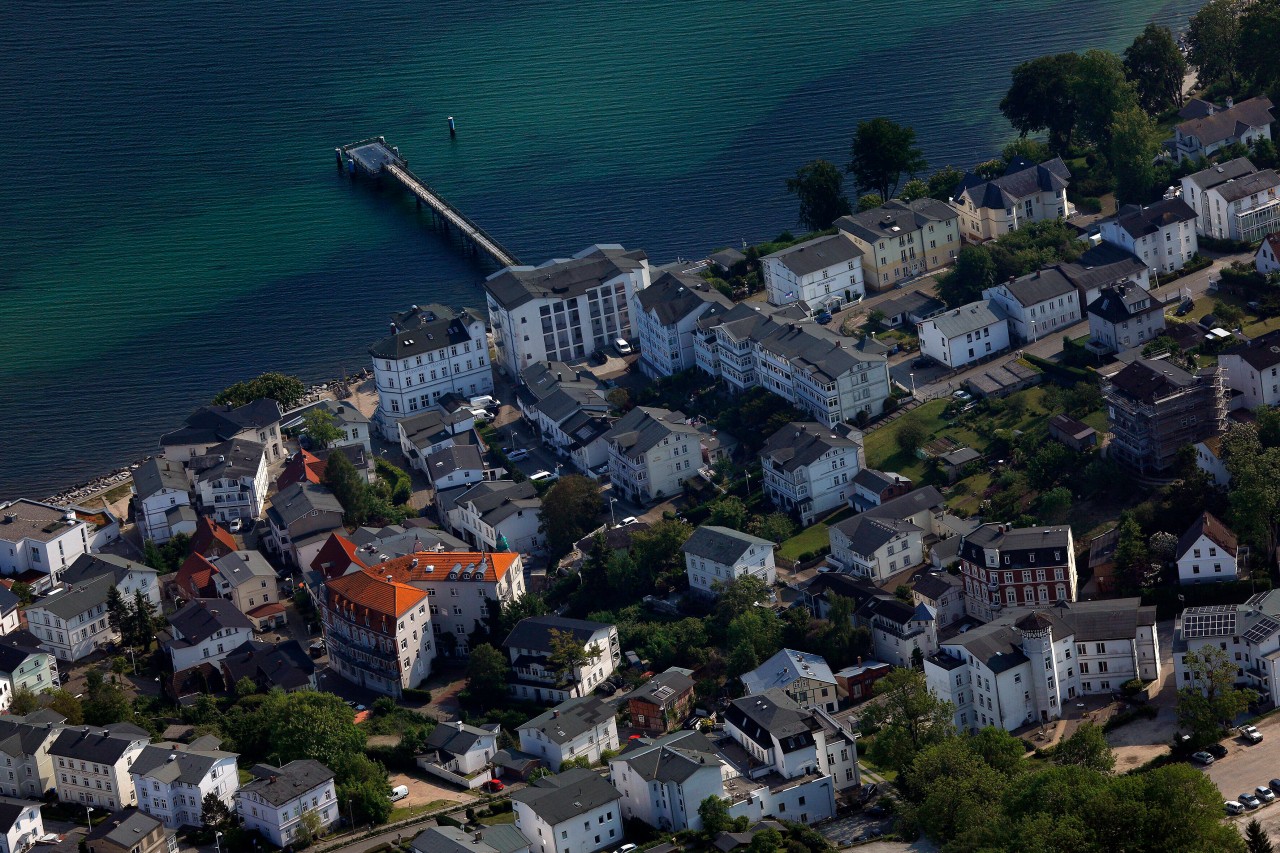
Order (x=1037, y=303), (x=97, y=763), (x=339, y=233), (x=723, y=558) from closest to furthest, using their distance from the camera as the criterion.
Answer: (x=97, y=763) → (x=723, y=558) → (x=1037, y=303) → (x=339, y=233)

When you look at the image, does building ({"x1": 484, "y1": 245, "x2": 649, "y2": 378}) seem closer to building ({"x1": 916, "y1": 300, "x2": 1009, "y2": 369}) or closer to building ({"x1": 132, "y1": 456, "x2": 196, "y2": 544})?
building ({"x1": 916, "y1": 300, "x2": 1009, "y2": 369})

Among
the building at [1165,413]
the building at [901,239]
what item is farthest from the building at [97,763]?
the building at [901,239]

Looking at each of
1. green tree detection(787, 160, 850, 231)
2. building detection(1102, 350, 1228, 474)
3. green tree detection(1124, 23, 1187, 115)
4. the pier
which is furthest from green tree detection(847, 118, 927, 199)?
building detection(1102, 350, 1228, 474)

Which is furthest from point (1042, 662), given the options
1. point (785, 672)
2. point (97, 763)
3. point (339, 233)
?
point (339, 233)

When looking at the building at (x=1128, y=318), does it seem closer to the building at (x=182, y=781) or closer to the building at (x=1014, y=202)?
the building at (x=1014, y=202)

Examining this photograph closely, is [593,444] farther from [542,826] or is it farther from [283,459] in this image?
A: [542,826]

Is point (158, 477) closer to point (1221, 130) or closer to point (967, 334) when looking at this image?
point (967, 334)

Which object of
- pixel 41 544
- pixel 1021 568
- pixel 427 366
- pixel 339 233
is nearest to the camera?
pixel 1021 568
